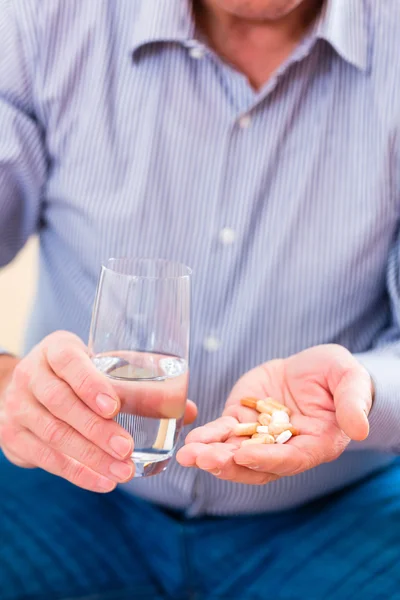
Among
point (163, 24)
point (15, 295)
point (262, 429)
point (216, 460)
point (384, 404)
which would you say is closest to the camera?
point (216, 460)

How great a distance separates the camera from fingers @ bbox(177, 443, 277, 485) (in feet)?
3.07

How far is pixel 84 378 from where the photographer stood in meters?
0.99

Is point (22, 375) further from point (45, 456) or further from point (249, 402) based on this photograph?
point (249, 402)

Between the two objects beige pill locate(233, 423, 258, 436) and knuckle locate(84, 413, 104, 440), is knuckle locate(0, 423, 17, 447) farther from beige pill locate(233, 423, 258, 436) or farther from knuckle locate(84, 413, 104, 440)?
beige pill locate(233, 423, 258, 436)

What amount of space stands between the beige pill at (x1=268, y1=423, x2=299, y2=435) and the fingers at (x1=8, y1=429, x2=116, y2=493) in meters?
0.22

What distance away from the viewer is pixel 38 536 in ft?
4.69

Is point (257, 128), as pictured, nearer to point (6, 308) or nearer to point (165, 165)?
point (165, 165)

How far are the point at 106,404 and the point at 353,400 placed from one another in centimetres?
30

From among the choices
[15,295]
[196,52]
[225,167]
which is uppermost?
[196,52]

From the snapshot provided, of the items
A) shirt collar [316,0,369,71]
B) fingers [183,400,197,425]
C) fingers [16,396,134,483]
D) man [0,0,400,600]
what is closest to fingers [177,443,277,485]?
fingers [16,396,134,483]

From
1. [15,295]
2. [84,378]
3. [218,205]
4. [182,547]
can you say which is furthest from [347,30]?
[15,295]

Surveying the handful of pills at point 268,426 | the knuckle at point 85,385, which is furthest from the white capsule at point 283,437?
the knuckle at point 85,385

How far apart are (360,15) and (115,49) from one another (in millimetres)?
446

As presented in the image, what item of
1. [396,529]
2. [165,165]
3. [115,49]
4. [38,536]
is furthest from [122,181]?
[396,529]
